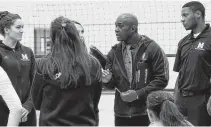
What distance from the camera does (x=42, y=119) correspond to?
4051mm

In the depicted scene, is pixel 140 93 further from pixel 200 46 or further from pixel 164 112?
pixel 164 112

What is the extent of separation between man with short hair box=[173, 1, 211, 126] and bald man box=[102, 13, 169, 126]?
0.85ft

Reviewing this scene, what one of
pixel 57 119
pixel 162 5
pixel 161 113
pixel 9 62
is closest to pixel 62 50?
pixel 57 119

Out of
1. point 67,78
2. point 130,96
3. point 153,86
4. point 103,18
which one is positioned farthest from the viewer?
point 103,18

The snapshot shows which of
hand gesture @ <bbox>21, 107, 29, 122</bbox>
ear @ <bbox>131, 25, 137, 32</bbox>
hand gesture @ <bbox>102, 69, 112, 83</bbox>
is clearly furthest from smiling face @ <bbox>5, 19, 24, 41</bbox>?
ear @ <bbox>131, 25, 137, 32</bbox>

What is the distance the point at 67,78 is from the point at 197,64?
2050mm

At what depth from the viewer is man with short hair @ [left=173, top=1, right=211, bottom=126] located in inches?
209

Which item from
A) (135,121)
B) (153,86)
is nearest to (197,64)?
(153,86)

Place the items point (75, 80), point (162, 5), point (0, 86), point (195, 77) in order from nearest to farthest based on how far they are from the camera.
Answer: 1. point (0, 86)
2. point (75, 80)
3. point (195, 77)
4. point (162, 5)

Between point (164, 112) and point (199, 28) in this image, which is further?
point (199, 28)

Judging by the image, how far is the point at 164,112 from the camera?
11.8 feet

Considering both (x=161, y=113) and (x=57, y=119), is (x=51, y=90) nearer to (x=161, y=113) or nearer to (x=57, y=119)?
(x=57, y=119)

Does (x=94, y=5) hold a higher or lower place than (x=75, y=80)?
higher

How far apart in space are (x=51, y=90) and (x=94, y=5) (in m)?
5.26
